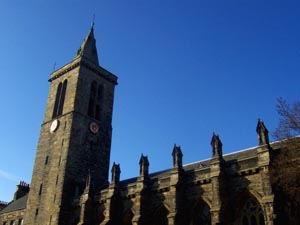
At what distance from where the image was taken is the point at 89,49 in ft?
159

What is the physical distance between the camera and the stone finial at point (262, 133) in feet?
78.5

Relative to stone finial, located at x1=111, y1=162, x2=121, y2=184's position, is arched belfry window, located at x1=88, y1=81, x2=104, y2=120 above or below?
above

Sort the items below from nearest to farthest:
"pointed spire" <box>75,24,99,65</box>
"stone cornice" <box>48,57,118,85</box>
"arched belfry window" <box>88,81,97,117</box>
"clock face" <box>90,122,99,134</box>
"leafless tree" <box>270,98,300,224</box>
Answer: "leafless tree" <box>270,98,300,224</box>
"clock face" <box>90,122,99,134</box>
"arched belfry window" <box>88,81,97,117</box>
"stone cornice" <box>48,57,118,85</box>
"pointed spire" <box>75,24,99,65</box>

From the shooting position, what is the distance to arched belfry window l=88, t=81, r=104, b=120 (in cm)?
4394

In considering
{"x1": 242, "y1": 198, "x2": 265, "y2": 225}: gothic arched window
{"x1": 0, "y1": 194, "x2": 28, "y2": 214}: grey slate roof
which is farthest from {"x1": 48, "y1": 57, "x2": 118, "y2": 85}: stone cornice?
{"x1": 242, "y1": 198, "x2": 265, "y2": 225}: gothic arched window

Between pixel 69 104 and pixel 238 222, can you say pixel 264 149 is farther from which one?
pixel 69 104

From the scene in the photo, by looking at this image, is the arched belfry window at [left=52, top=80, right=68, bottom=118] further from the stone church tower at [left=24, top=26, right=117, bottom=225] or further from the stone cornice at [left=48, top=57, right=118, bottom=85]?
the stone cornice at [left=48, top=57, right=118, bottom=85]

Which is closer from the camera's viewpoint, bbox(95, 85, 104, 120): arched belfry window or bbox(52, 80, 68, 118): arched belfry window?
bbox(52, 80, 68, 118): arched belfry window

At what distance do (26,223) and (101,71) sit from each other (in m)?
19.9

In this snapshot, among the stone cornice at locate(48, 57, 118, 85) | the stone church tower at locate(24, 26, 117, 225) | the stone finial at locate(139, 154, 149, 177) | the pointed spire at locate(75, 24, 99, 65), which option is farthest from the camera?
the pointed spire at locate(75, 24, 99, 65)

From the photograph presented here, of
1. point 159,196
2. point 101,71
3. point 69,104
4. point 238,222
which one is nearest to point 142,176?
point 159,196

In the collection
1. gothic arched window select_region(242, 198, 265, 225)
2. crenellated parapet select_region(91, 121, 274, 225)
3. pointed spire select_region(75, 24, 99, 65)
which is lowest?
gothic arched window select_region(242, 198, 265, 225)

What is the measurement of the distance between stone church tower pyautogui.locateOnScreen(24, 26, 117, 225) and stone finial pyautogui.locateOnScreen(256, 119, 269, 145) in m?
17.9

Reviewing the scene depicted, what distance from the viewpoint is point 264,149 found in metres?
23.5
